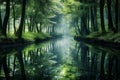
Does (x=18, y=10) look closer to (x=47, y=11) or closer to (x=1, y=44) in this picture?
(x=47, y=11)

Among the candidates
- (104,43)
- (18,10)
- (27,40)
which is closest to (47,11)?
(18,10)

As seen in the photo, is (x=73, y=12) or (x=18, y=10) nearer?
(x=18, y=10)

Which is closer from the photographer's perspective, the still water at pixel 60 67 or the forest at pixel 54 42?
the still water at pixel 60 67

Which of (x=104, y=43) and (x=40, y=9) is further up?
(x=40, y=9)

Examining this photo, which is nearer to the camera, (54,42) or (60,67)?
(60,67)

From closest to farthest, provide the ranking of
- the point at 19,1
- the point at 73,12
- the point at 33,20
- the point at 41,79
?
the point at 41,79, the point at 19,1, the point at 33,20, the point at 73,12

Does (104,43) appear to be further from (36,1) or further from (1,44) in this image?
(36,1)

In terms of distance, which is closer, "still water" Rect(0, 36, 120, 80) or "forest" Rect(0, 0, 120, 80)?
"still water" Rect(0, 36, 120, 80)

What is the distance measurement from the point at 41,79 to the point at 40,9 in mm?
43350

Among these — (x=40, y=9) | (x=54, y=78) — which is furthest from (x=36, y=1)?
(x=54, y=78)

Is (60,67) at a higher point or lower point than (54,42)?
higher

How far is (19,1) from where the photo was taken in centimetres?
4644

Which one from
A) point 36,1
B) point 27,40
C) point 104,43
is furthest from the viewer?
point 36,1

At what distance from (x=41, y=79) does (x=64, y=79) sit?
0.94 m
